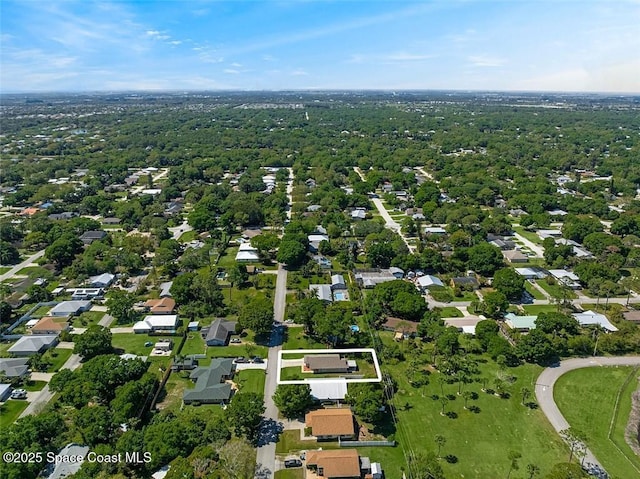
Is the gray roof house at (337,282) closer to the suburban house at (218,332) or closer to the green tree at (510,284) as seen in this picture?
the suburban house at (218,332)

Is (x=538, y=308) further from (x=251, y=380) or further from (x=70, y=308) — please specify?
(x=70, y=308)

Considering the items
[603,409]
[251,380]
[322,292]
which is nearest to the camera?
[603,409]

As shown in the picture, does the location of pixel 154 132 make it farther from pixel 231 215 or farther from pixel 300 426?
pixel 300 426

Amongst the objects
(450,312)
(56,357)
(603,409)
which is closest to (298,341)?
(450,312)

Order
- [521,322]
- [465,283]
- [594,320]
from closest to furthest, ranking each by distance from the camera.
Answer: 1. [521,322]
2. [594,320]
3. [465,283]

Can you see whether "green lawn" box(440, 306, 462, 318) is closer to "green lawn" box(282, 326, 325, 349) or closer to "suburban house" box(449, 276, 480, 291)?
"suburban house" box(449, 276, 480, 291)

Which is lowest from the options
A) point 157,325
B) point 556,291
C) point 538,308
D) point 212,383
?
point 212,383


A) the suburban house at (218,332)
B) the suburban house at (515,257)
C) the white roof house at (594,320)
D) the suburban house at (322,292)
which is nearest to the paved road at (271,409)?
the suburban house at (322,292)
